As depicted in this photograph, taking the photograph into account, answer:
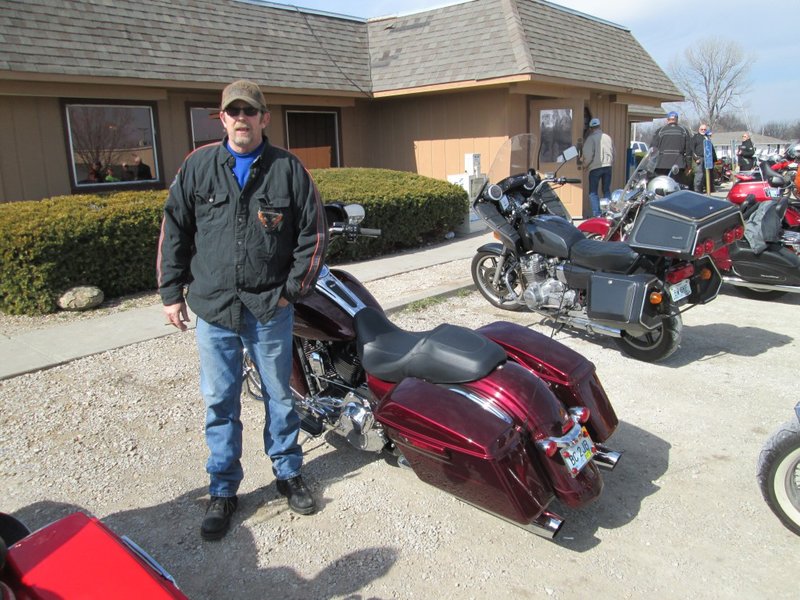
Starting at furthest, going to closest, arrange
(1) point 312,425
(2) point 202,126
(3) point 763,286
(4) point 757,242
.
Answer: (2) point 202,126, (3) point 763,286, (4) point 757,242, (1) point 312,425

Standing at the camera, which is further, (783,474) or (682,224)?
(682,224)

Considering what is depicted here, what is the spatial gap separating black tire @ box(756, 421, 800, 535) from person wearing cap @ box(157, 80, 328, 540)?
7.19 ft

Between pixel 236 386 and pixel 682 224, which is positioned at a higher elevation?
pixel 682 224

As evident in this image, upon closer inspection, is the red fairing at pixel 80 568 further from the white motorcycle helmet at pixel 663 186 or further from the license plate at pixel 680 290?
the white motorcycle helmet at pixel 663 186

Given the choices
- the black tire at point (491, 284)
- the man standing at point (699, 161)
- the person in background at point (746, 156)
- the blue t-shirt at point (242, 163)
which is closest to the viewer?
the blue t-shirt at point (242, 163)

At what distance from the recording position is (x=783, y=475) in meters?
2.86

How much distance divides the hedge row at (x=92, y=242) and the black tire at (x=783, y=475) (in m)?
6.16

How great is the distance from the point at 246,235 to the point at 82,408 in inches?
88.0

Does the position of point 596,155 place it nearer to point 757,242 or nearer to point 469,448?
point 757,242

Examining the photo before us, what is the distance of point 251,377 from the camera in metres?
4.18

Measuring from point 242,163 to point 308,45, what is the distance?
1074 centimetres

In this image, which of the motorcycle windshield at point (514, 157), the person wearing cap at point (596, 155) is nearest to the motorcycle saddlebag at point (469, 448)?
the motorcycle windshield at point (514, 157)

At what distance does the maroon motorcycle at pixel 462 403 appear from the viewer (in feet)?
8.53

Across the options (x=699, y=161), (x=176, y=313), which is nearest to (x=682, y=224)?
(x=176, y=313)
